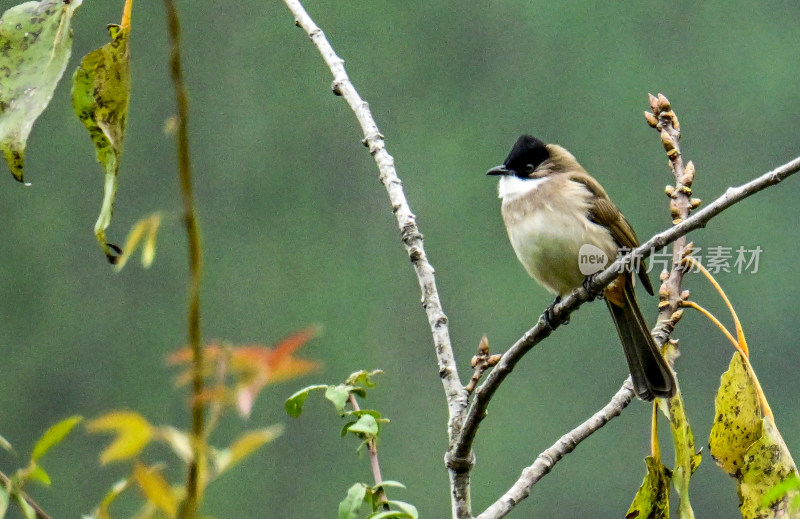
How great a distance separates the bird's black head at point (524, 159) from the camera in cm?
320

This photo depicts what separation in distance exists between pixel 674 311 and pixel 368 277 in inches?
499

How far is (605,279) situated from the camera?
1.57 meters

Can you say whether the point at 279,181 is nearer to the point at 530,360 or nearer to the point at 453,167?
the point at 453,167

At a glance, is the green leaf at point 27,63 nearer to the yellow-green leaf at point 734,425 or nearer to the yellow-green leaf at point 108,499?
the yellow-green leaf at point 108,499

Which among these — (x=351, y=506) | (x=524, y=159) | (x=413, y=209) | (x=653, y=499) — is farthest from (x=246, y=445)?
(x=413, y=209)

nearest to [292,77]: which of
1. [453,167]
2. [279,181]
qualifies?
[279,181]

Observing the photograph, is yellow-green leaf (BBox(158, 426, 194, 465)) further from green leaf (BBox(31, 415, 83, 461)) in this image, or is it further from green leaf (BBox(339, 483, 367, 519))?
green leaf (BBox(339, 483, 367, 519))

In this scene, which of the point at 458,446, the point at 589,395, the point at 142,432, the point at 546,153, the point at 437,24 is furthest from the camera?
the point at 437,24

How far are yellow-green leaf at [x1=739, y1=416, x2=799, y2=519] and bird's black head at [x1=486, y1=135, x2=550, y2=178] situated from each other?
174 cm

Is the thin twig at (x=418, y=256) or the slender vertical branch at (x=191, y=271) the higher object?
the slender vertical branch at (x=191, y=271)

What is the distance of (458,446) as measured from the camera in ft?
4.67

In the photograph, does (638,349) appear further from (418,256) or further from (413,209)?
(413,209)

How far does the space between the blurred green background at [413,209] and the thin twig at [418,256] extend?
33.0ft

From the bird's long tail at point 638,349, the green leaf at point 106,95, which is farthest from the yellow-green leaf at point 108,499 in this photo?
the bird's long tail at point 638,349
